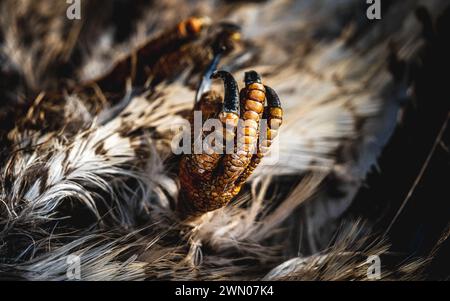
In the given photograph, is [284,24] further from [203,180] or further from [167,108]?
[203,180]

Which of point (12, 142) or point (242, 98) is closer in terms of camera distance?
point (242, 98)

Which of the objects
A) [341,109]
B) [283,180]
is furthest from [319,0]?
[283,180]

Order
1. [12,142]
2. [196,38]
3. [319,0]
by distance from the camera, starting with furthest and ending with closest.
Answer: [319,0] → [196,38] → [12,142]
